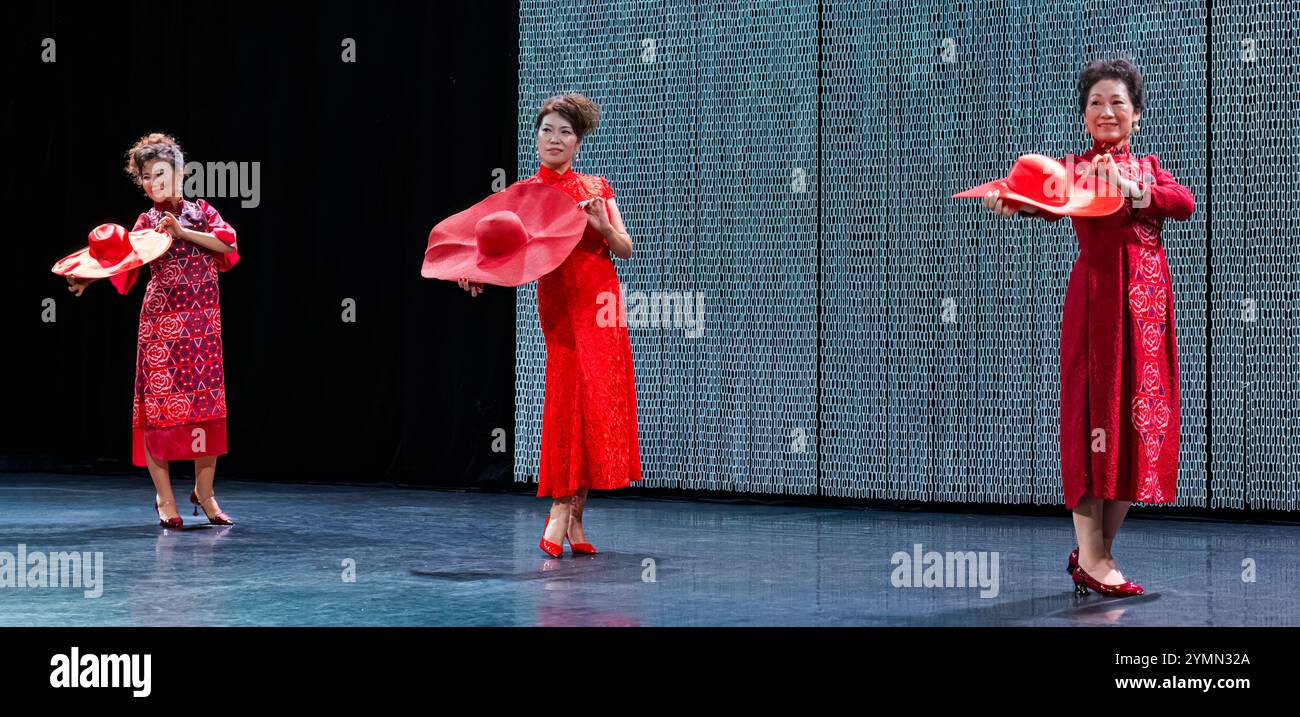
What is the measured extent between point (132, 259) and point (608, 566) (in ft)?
5.99

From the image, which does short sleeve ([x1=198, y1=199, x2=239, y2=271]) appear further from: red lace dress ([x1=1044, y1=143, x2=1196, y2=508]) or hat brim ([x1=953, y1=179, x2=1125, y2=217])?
red lace dress ([x1=1044, y1=143, x2=1196, y2=508])

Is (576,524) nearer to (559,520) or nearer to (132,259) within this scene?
(559,520)

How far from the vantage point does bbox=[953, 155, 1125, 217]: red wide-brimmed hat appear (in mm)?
3068

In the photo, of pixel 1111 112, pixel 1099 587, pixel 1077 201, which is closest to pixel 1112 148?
pixel 1111 112

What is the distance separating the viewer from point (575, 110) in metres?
3.94

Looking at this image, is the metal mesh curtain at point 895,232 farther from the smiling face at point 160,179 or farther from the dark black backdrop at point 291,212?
the smiling face at point 160,179

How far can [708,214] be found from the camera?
218 inches

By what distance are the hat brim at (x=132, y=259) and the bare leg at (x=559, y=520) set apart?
150 centimetres

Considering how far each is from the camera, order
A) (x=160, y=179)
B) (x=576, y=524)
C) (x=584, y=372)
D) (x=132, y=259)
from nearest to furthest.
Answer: (x=584, y=372)
(x=576, y=524)
(x=132, y=259)
(x=160, y=179)

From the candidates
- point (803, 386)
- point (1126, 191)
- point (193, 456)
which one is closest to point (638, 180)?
point (803, 386)

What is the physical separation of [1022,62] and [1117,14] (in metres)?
0.35

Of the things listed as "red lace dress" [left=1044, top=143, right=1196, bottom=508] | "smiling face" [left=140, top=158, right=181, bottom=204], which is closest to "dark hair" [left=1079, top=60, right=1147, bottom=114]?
"red lace dress" [left=1044, top=143, right=1196, bottom=508]

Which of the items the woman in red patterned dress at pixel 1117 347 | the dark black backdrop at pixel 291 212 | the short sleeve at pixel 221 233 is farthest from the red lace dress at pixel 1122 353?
the dark black backdrop at pixel 291 212

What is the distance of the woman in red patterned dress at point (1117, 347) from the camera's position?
10.4ft
